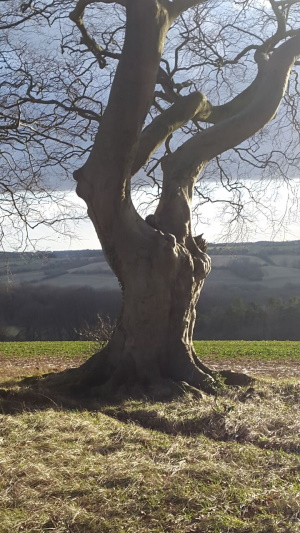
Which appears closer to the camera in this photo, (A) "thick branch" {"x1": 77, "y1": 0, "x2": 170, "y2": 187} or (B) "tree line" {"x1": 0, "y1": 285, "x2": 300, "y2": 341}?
(A) "thick branch" {"x1": 77, "y1": 0, "x2": 170, "y2": 187}

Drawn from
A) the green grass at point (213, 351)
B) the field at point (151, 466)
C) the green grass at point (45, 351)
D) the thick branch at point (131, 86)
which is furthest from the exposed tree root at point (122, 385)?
the green grass at point (45, 351)

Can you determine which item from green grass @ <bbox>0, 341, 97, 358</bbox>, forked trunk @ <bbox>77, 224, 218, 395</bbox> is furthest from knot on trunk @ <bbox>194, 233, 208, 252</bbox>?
green grass @ <bbox>0, 341, 97, 358</bbox>

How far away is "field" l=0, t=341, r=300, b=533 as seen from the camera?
12.5 ft

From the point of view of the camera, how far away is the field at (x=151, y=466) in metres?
3.81

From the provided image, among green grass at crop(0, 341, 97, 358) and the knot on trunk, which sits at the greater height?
the knot on trunk

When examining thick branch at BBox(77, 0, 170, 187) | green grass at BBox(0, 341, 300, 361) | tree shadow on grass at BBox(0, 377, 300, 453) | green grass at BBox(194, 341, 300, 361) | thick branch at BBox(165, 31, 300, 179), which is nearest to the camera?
Answer: tree shadow on grass at BBox(0, 377, 300, 453)

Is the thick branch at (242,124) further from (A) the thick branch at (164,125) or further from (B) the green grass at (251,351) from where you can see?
(B) the green grass at (251,351)

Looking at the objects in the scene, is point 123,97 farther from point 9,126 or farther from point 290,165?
point 290,165

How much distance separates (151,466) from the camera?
468cm

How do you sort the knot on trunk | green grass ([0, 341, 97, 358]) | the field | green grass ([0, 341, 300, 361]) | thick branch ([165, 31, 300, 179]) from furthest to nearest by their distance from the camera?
green grass ([0, 341, 97, 358]) < green grass ([0, 341, 300, 361]) < the knot on trunk < thick branch ([165, 31, 300, 179]) < the field

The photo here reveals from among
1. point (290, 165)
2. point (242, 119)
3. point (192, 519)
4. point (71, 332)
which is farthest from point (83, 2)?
point (71, 332)

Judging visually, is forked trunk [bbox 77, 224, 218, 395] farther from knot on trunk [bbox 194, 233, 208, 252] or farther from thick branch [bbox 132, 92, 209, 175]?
thick branch [bbox 132, 92, 209, 175]

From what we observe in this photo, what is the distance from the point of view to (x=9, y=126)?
1120 cm

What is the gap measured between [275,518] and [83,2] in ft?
29.3
